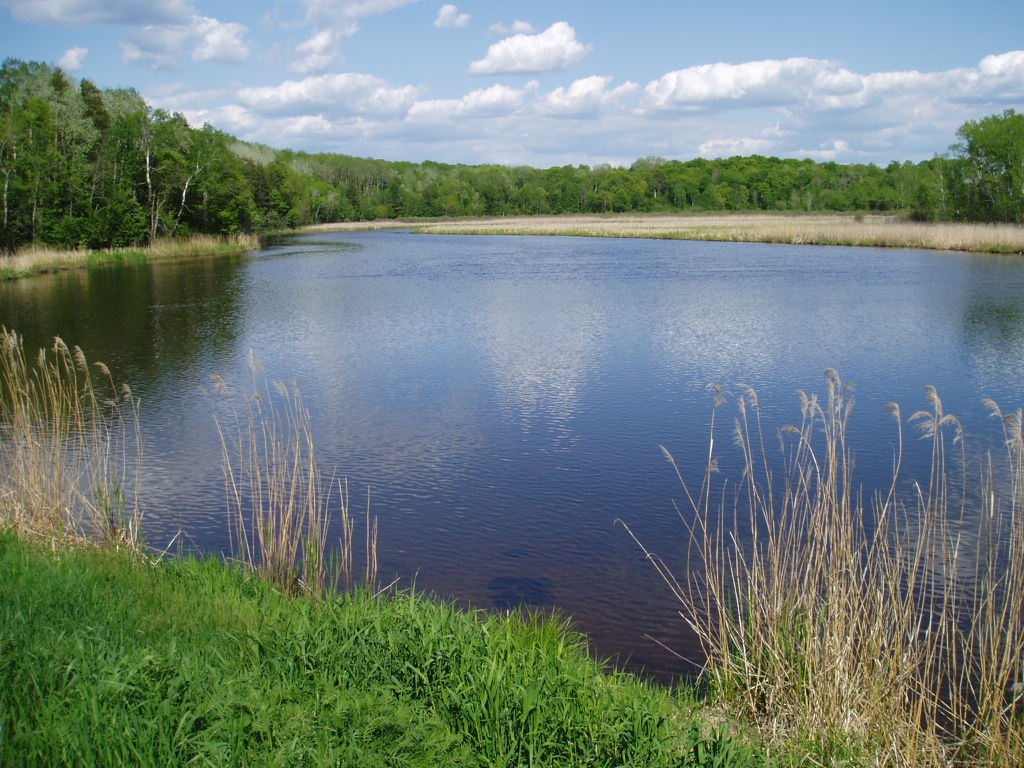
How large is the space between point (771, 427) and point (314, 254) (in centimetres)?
3776

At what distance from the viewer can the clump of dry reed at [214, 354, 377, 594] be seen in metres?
5.75

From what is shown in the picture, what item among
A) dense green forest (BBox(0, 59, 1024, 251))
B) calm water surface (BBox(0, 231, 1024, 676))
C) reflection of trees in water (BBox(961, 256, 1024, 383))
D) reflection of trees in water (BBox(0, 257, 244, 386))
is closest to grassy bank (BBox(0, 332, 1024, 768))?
calm water surface (BBox(0, 231, 1024, 676))

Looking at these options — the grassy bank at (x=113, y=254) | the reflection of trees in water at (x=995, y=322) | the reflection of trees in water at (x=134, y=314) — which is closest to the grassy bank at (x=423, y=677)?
Result: the reflection of trees in water at (x=995, y=322)

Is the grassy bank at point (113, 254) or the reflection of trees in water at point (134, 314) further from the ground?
the grassy bank at point (113, 254)

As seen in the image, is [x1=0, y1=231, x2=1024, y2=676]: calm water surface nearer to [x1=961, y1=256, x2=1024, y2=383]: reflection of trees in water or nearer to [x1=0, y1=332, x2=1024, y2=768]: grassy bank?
[x1=961, y1=256, x2=1024, y2=383]: reflection of trees in water

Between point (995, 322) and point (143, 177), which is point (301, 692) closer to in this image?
point (995, 322)

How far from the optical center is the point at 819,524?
498 centimetres

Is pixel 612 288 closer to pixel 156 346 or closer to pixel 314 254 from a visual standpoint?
pixel 156 346

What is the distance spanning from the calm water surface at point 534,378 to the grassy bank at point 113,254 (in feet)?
9.01

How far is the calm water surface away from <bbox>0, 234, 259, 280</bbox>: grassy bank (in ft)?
9.01

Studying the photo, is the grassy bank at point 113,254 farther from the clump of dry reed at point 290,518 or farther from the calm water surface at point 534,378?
the clump of dry reed at point 290,518

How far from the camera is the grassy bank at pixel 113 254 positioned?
30.9 m

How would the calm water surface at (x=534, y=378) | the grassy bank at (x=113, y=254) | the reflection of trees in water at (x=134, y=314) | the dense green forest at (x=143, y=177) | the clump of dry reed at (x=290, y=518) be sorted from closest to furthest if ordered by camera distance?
the clump of dry reed at (x=290, y=518) < the calm water surface at (x=534, y=378) < the reflection of trees in water at (x=134, y=314) < the grassy bank at (x=113, y=254) < the dense green forest at (x=143, y=177)

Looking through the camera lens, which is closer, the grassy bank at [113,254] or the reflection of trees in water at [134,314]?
the reflection of trees in water at [134,314]
